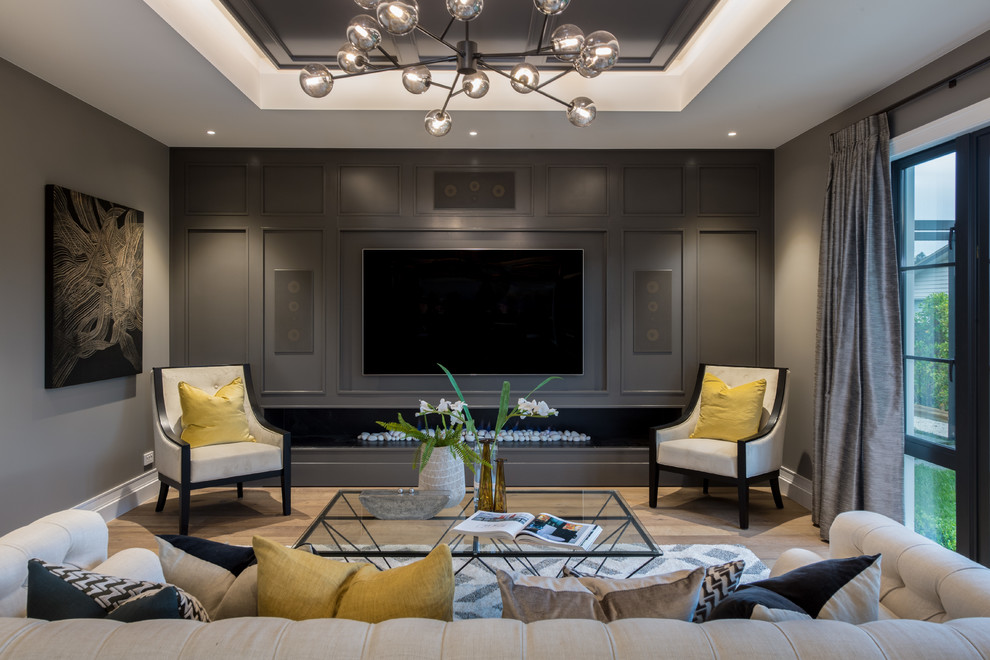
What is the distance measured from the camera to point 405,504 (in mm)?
2562

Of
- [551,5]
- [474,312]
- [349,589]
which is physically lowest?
[349,589]

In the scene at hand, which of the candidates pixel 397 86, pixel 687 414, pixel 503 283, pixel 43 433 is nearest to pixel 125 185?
pixel 43 433

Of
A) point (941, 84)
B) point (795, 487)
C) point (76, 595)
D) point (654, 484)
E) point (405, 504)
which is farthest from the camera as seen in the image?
point (795, 487)

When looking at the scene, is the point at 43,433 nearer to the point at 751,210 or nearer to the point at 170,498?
the point at 170,498

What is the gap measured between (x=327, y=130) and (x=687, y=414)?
3197mm

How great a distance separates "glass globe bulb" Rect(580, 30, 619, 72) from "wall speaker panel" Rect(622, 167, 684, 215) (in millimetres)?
2595

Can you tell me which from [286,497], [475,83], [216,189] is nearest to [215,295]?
[216,189]

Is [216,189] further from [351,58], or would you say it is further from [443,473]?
[443,473]

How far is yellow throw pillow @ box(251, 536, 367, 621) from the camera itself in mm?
1133

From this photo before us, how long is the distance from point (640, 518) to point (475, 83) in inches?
108

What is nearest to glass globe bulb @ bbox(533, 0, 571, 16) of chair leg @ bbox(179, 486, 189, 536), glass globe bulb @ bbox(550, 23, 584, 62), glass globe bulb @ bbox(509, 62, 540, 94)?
glass globe bulb @ bbox(550, 23, 584, 62)

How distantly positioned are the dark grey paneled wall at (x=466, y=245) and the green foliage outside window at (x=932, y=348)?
1.44 meters

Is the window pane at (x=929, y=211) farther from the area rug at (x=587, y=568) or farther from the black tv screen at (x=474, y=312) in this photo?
the black tv screen at (x=474, y=312)

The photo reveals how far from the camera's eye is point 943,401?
2.96 metres
